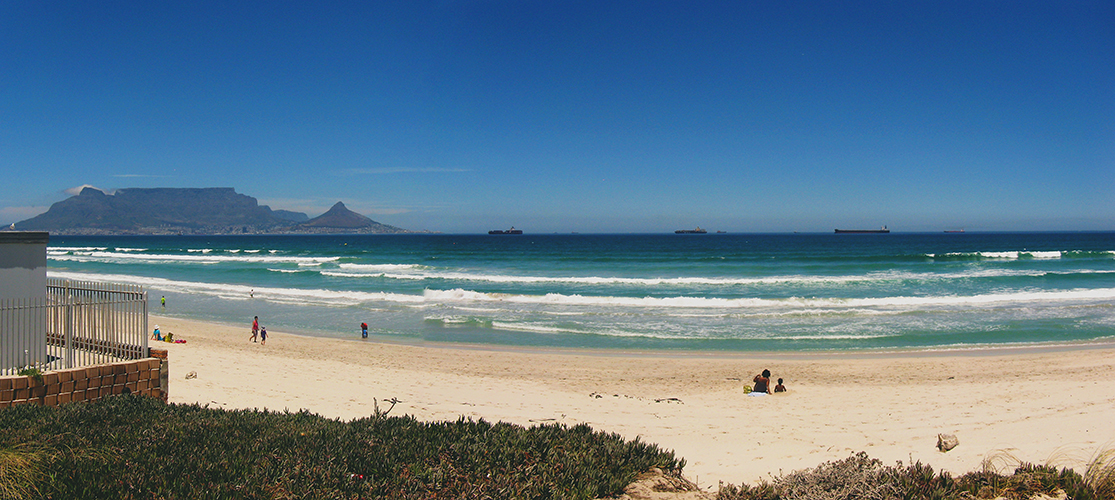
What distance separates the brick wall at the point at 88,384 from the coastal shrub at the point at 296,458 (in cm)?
101

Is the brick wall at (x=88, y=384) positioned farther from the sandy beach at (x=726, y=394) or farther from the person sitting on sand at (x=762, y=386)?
the person sitting on sand at (x=762, y=386)

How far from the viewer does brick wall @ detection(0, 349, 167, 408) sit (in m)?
6.46

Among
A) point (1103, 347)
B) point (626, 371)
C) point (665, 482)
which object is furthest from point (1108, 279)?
point (665, 482)

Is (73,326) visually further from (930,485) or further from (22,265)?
(930,485)

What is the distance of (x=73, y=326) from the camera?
7152mm

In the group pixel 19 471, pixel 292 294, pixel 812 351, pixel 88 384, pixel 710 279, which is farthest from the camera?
pixel 710 279

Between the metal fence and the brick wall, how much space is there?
0.72 feet

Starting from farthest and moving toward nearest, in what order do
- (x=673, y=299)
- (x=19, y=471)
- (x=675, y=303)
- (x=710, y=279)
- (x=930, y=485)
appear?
(x=710, y=279), (x=673, y=299), (x=675, y=303), (x=930, y=485), (x=19, y=471)

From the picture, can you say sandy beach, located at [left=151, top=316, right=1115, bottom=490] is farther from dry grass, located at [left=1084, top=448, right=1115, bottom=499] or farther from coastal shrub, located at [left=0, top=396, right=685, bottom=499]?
coastal shrub, located at [left=0, top=396, right=685, bottom=499]

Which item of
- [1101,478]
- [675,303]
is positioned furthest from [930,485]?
[675,303]

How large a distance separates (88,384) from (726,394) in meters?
10.2

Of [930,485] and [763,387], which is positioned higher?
[930,485]

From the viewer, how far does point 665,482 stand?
4.70 m

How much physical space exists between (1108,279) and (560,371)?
125 ft
